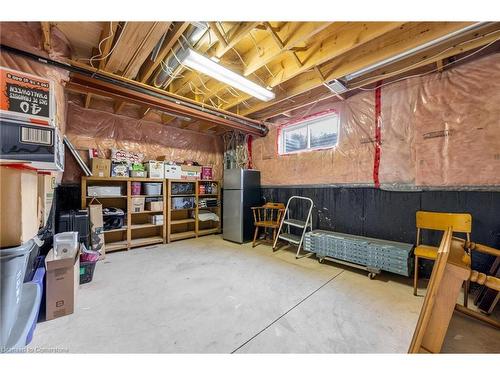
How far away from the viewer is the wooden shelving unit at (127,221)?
10.8 feet

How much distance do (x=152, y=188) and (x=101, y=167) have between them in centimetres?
85

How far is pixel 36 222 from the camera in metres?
1.39

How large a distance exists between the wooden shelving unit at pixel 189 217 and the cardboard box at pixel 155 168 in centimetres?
22

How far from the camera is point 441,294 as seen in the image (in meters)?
1.07

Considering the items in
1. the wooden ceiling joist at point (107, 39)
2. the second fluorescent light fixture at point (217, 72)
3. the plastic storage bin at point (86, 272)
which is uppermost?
the wooden ceiling joist at point (107, 39)

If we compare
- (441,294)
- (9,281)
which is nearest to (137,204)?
(9,281)

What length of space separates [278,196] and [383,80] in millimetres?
2450

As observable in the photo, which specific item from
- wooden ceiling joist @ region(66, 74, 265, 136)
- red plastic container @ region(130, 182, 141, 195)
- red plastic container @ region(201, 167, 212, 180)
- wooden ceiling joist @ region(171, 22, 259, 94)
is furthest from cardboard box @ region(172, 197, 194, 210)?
wooden ceiling joist @ region(171, 22, 259, 94)

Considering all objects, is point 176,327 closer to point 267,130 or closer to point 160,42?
point 160,42

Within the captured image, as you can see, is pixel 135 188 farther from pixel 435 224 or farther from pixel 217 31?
pixel 435 224

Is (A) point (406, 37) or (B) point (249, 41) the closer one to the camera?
(A) point (406, 37)

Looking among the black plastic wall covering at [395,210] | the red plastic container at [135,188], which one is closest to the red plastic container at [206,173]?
the red plastic container at [135,188]

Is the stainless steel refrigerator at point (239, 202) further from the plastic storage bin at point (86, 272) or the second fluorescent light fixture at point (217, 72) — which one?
the plastic storage bin at point (86, 272)
